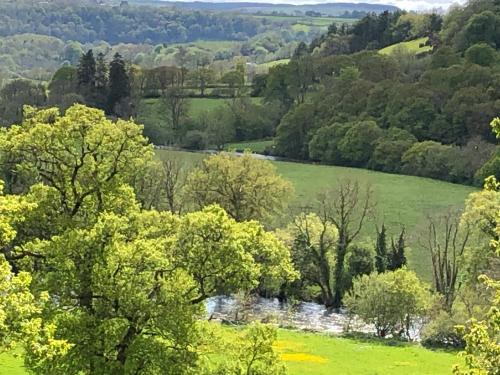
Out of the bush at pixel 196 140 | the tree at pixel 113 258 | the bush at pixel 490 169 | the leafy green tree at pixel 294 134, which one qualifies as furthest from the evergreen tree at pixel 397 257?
the bush at pixel 196 140

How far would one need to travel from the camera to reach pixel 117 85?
124 m

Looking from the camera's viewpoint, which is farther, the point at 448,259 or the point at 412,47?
the point at 412,47

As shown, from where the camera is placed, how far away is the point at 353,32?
185 metres

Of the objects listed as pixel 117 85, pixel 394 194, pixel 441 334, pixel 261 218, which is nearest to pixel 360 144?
pixel 394 194

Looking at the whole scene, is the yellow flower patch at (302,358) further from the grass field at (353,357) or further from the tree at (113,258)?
the tree at (113,258)

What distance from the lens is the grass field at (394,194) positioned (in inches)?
2682


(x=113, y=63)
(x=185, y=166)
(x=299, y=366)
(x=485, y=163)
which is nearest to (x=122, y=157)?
(x=299, y=366)

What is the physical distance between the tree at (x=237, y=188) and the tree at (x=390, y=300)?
1351 cm

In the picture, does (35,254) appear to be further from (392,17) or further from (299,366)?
(392,17)

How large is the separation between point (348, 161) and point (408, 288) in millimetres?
65527

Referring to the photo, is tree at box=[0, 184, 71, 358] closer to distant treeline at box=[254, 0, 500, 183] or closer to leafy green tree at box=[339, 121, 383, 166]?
distant treeline at box=[254, 0, 500, 183]

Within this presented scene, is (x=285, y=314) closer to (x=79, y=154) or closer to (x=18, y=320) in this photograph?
(x=79, y=154)

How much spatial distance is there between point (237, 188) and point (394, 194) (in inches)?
1236

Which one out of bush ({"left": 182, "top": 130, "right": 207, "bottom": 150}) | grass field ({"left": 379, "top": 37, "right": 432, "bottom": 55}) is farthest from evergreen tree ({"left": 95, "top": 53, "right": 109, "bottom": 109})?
grass field ({"left": 379, "top": 37, "right": 432, "bottom": 55})
